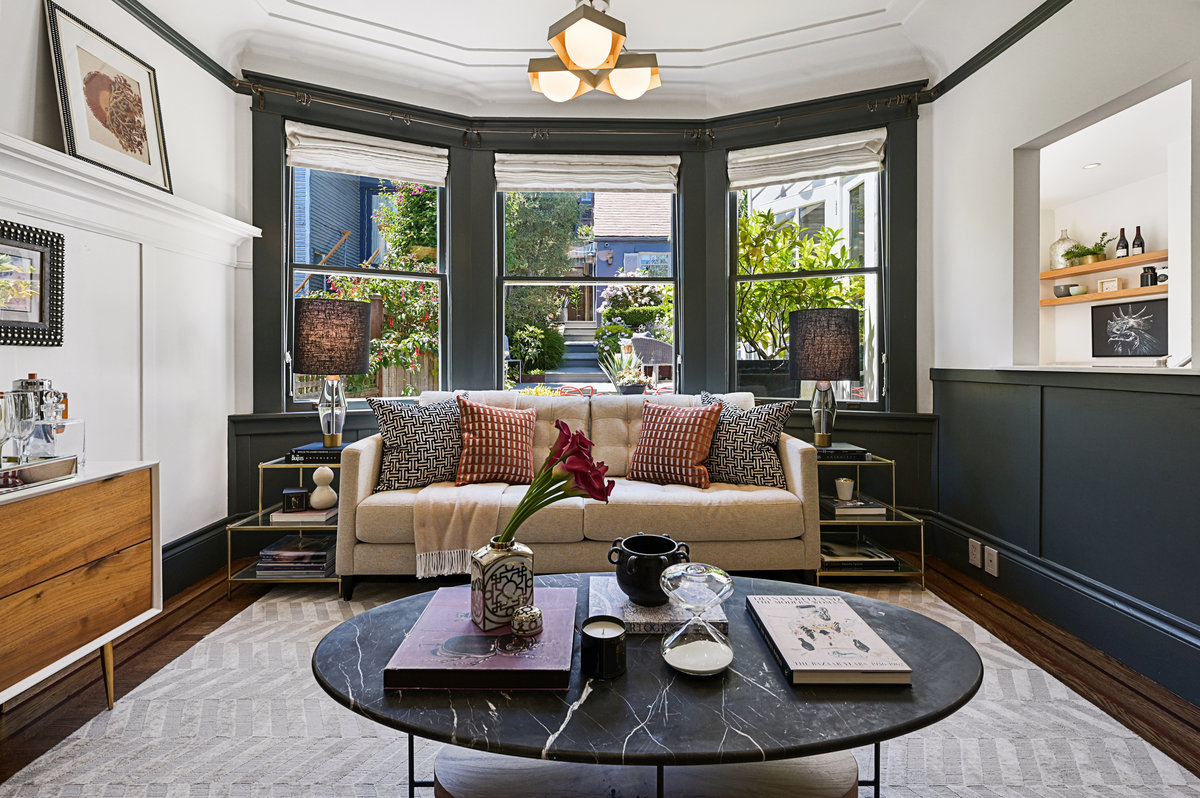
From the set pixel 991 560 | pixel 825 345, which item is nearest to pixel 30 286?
pixel 825 345

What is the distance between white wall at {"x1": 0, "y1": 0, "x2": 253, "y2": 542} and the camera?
89.8 inches

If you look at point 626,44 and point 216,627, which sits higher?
point 626,44

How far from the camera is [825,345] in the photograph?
3.34 metres

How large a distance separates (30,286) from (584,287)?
2690mm

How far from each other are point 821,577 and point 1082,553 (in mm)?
1040

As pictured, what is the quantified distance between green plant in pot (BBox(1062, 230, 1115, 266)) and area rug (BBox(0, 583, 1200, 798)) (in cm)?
538

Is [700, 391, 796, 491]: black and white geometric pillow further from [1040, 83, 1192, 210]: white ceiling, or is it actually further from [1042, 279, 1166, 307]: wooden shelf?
[1042, 279, 1166, 307]: wooden shelf

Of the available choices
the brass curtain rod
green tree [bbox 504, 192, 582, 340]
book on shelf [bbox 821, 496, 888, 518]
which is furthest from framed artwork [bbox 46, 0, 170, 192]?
book on shelf [bbox 821, 496, 888, 518]

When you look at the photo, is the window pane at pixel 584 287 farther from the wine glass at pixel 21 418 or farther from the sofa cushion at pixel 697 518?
the wine glass at pixel 21 418

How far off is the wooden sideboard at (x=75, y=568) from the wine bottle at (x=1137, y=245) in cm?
726

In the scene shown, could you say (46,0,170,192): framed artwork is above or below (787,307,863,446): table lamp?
above

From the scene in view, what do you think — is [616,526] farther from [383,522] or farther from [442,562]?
[383,522]

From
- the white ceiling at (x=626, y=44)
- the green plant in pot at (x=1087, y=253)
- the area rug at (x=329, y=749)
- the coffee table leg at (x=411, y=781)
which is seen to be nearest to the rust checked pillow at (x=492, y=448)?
the area rug at (x=329, y=749)

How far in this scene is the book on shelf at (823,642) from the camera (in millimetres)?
1211
